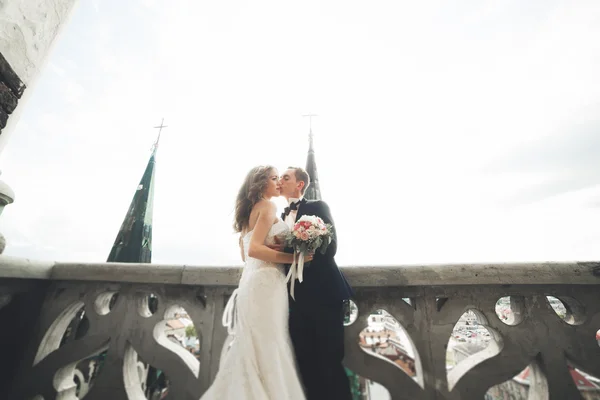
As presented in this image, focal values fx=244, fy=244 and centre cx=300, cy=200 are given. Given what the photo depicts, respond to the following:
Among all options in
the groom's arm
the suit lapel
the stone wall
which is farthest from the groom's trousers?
the stone wall

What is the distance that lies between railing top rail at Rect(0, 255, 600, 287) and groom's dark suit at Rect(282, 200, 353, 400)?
0.22 m

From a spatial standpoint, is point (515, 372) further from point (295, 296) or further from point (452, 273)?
point (295, 296)

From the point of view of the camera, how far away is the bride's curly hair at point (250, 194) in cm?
255

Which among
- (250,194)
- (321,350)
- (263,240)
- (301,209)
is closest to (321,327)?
(321,350)

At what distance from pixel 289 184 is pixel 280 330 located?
4.97 ft

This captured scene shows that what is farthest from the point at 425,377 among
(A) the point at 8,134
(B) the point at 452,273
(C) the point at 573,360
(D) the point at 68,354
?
(A) the point at 8,134

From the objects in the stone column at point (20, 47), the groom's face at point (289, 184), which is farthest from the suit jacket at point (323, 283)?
the stone column at point (20, 47)

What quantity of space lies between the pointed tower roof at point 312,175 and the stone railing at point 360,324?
39.6ft

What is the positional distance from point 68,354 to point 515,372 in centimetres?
336

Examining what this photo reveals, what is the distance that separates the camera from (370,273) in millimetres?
1960

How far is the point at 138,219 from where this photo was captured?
11.4m

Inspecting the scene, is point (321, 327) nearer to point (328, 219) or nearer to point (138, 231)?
point (328, 219)

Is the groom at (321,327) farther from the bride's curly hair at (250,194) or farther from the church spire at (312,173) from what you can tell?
the church spire at (312,173)

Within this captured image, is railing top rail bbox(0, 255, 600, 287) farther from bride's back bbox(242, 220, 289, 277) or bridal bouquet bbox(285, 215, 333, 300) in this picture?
bridal bouquet bbox(285, 215, 333, 300)
